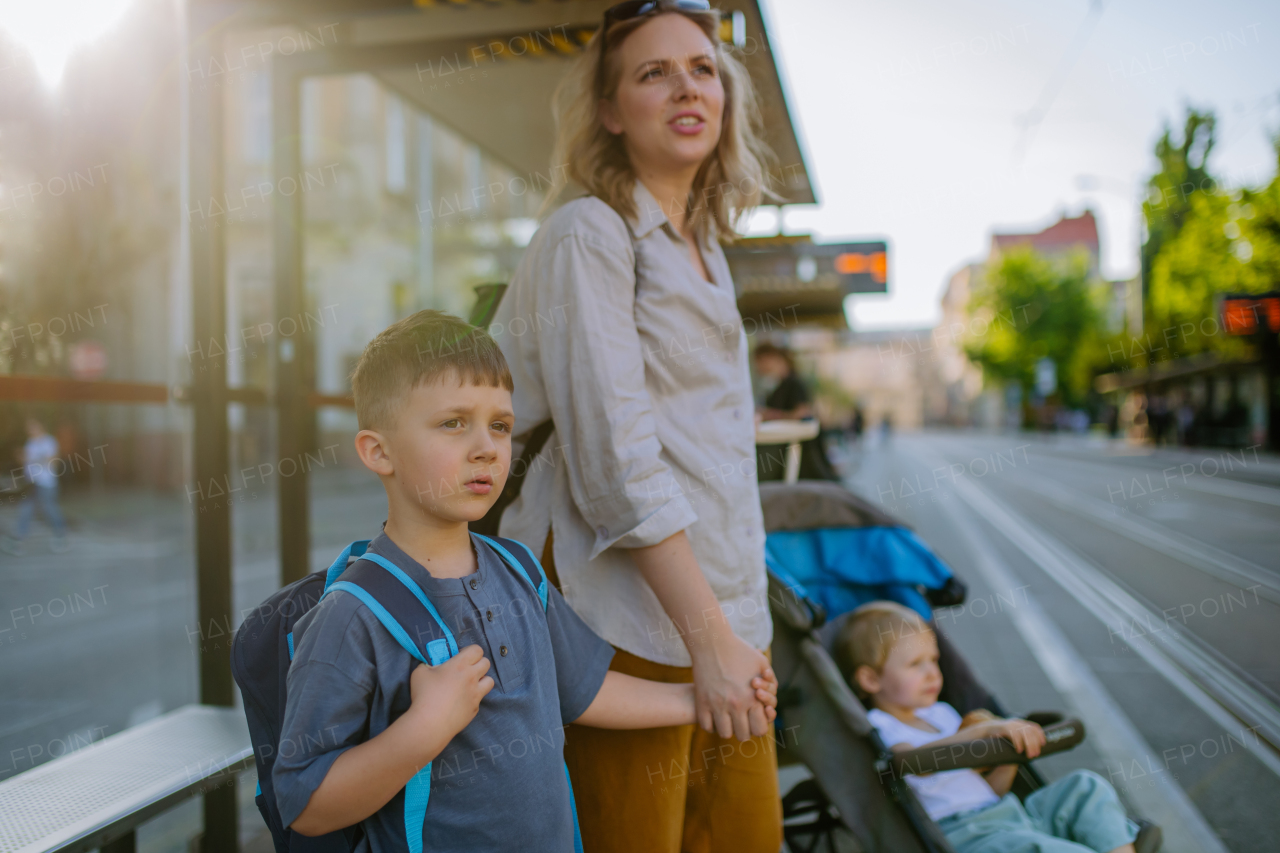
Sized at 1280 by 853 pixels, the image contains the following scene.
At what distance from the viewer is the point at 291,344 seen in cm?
300

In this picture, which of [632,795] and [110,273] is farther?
[110,273]

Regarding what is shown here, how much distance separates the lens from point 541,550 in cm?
154

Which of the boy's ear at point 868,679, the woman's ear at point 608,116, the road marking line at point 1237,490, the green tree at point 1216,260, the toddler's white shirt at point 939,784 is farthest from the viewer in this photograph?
the green tree at point 1216,260

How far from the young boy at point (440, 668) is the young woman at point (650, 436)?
13 centimetres

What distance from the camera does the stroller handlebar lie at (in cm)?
184

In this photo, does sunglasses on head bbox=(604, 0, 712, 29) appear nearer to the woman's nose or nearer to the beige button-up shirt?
the woman's nose

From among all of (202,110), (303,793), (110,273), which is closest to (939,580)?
(303,793)

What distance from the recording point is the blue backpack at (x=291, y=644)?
3.87 feet

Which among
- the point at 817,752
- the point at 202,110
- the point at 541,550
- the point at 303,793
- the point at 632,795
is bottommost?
the point at 817,752

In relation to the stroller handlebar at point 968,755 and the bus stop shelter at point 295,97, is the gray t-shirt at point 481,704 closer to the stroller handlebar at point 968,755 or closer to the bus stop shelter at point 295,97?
the stroller handlebar at point 968,755

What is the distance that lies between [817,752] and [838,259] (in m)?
7.57

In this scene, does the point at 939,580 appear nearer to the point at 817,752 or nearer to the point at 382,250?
the point at 817,752

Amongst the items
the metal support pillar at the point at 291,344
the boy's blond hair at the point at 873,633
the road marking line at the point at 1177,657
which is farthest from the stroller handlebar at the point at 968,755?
the road marking line at the point at 1177,657

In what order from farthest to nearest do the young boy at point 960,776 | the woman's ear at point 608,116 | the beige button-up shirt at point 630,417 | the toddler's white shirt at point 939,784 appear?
the toddler's white shirt at point 939,784, the young boy at point 960,776, the woman's ear at point 608,116, the beige button-up shirt at point 630,417
